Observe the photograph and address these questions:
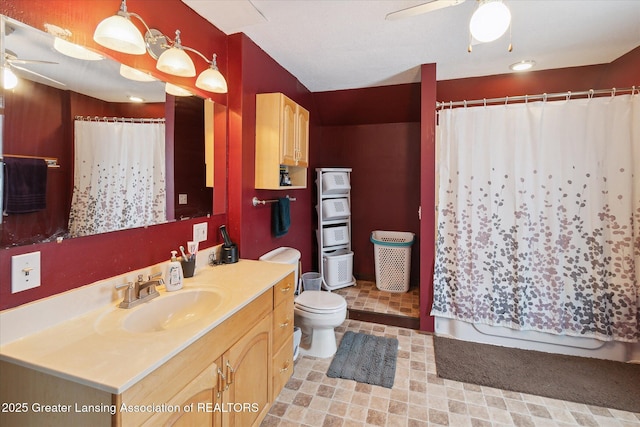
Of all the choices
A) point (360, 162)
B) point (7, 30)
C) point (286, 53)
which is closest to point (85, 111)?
point (7, 30)

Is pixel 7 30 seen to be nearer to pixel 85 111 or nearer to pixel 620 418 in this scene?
pixel 85 111

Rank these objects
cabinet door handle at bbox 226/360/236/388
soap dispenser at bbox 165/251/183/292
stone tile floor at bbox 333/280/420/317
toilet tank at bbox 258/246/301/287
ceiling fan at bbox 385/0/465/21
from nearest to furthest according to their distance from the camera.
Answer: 1. cabinet door handle at bbox 226/360/236/388
2. ceiling fan at bbox 385/0/465/21
3. soap dispenser at bbox 165/251/183/292
4. toilet tank at bbox 258/246/301/287
5. stone tile floor at bbox 333/280/420/317

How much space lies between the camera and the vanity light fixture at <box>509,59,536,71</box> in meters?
2.48

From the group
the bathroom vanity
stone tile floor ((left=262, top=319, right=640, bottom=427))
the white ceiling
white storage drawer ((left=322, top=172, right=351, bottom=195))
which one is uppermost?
the white ceiling

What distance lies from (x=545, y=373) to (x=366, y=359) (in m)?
1.24

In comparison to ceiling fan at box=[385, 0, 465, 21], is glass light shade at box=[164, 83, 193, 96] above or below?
below

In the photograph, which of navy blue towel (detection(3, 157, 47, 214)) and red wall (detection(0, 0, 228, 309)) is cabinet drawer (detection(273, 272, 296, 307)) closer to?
red wall (detection(0, 0, 228, 309))

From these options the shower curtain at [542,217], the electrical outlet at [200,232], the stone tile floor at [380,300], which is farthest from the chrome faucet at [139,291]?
the shower curtain at [542,217]

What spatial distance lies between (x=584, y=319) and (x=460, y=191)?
1.32m

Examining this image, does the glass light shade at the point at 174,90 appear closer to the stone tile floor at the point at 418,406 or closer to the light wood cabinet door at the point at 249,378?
the light wood cabinet door at the point at 249,378

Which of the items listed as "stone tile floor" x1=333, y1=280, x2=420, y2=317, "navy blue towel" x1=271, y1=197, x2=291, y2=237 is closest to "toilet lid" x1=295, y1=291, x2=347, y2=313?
"navy blue towel" x1=271, y1=197, x2=291, y2=237

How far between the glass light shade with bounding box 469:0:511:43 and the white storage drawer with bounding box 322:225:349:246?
2.50m

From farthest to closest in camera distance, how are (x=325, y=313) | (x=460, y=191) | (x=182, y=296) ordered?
1. (x=460, y=191)
2. (x=325, y=313)
3. (x=182, y=296)

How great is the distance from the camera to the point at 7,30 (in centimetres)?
99
